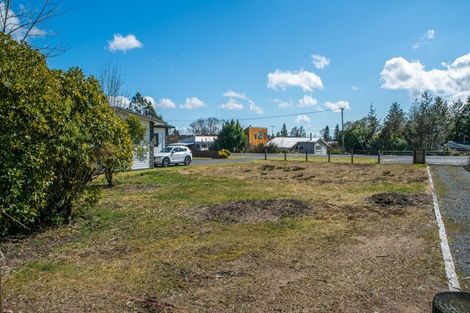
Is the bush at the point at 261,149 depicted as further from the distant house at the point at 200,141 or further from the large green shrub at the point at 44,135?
the large green shrub at the point at 44,135

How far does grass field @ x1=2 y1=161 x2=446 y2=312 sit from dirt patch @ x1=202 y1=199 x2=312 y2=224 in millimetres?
24

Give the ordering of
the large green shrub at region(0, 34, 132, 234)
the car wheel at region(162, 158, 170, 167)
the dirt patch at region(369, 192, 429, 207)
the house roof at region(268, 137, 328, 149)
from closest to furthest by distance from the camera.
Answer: the large green shrub at region(0, 34, 132, 234) < the dirt patch at region(369, 192, 429, 207) < the car wheel at region(162, 158, 170, 167) < the house roof at region(268, 137, 328, 149)

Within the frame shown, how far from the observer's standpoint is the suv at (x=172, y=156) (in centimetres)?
2606

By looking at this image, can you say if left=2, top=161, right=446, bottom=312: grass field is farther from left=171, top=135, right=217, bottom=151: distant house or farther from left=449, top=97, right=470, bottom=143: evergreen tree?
left=171, top=135, right=217, bottom=151: distant house

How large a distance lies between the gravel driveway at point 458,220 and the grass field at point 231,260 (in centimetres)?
27

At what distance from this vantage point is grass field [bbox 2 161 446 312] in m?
3.69

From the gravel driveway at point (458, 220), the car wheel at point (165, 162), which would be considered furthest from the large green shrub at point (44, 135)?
the car wheel at point (165, 162)

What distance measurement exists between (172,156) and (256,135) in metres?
51.7

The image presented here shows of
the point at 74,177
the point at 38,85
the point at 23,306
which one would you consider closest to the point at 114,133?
the point at 74,177

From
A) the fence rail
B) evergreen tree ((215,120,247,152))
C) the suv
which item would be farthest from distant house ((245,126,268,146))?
the suv

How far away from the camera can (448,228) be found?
6.92 m

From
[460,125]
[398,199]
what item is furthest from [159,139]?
[460,125]

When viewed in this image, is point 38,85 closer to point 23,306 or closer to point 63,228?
point 63,228

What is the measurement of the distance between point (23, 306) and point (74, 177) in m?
3.64
